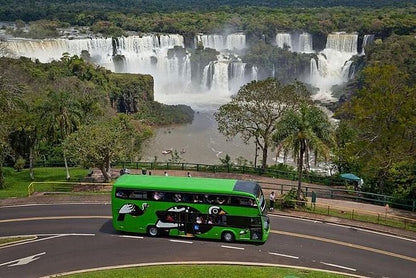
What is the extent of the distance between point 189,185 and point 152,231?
3.98 metres

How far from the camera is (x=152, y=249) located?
2988 cm

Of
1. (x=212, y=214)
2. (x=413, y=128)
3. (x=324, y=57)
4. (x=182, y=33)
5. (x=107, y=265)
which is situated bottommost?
(x=107, y=265)

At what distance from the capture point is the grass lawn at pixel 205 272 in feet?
84.5

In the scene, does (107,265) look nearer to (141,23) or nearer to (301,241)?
(301,241)

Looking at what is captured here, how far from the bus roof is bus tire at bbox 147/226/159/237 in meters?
2.66

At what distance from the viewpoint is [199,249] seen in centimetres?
2978

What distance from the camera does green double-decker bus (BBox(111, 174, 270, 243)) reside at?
29.7 m

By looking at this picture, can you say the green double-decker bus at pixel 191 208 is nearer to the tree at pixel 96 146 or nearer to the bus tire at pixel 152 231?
the bus tire at pixel 152 231

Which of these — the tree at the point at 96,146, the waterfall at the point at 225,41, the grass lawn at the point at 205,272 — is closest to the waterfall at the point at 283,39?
the waterfall at the point at 225,41

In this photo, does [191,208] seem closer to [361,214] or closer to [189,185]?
[189,185]

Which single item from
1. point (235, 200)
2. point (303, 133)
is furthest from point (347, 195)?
point (235, 200)

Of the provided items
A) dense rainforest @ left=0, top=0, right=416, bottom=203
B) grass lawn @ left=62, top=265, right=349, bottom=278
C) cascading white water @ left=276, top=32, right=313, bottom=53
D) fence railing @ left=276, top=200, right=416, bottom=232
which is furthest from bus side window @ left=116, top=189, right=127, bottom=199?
cascading white water @ left=276, top=32, right=313, bottom=53

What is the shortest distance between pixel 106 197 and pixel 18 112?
1420 centimetres

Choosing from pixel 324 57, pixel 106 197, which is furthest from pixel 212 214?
pixel 324 57
